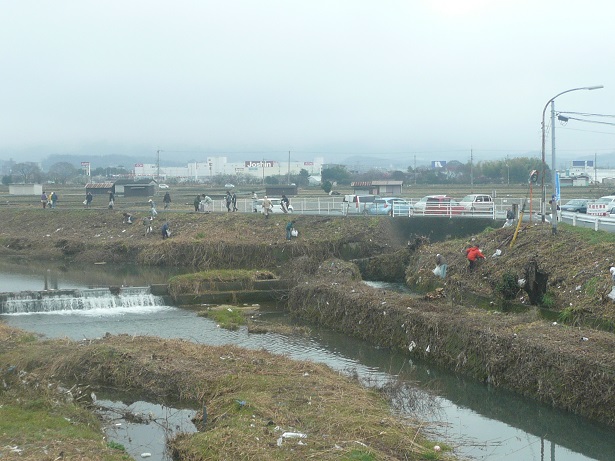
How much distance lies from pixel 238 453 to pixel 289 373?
16.4ft

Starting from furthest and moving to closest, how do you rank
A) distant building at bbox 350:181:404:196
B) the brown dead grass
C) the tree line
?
1. the tree line
2. distant building at bbox 350:181:404:196
3. the brown dead grass

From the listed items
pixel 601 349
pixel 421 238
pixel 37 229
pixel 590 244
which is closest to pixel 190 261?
pixel 421 238

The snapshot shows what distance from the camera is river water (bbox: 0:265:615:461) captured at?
601 inches

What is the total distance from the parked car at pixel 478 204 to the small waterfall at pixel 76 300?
20170 millimetres

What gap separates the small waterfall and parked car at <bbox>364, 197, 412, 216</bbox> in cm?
1892

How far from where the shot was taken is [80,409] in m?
15.5

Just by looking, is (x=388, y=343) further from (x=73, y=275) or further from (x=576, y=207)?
(x=576, y=207)

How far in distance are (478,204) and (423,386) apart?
26753 millimetres

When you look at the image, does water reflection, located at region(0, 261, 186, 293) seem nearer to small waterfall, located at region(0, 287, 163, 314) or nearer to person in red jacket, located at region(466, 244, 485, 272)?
small waterfall, located at region(0, 287, 163, 314)

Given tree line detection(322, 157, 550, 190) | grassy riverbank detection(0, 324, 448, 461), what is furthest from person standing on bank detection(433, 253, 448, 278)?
tree line detection(322, 157, 550, 190)

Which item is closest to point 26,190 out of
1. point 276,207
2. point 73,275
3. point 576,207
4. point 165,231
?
point 276,207

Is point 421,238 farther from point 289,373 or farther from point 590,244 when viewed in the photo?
point 289,373

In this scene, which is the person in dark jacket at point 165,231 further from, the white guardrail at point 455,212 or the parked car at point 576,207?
the parked car at point 576,207

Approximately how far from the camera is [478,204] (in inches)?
1731
